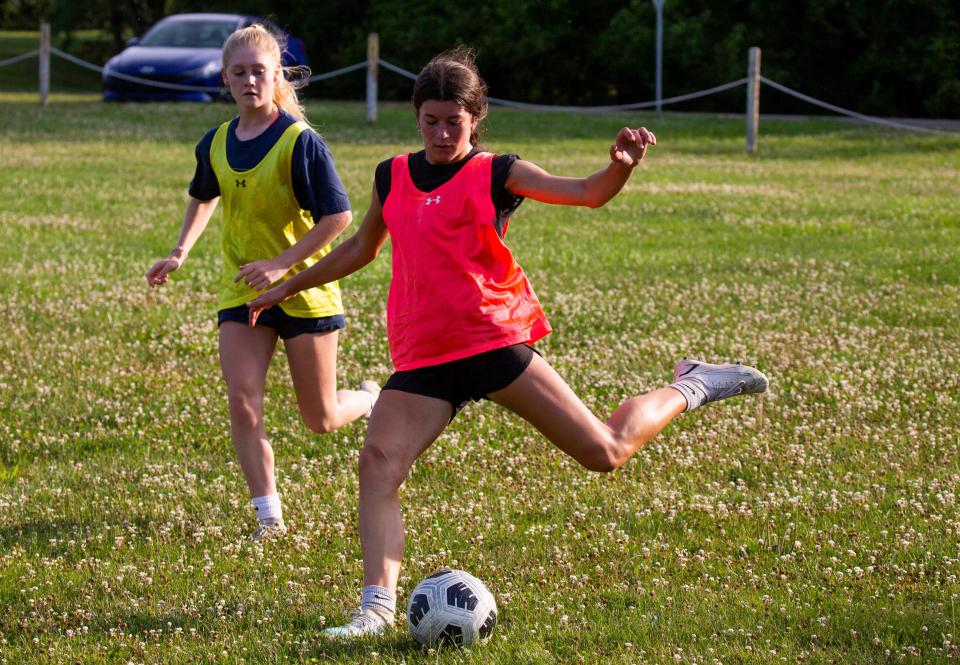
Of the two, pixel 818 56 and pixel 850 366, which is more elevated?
pixel 818 56

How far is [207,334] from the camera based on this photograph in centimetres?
968

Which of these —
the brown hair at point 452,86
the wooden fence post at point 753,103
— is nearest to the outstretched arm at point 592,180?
the brown hair at point 452,86

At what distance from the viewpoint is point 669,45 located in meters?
38.1

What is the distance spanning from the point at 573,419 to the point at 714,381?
4.17 ft

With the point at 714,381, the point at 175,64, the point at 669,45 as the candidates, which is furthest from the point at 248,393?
the point at 669,45

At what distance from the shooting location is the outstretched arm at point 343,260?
5.21 metres

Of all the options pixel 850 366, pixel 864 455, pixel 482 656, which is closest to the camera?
pixel 482 656

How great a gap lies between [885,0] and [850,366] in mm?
30353

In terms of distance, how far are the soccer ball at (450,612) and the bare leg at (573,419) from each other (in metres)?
0.67

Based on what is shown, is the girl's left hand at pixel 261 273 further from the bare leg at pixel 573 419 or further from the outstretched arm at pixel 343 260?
the bare leg at pixel 573 419

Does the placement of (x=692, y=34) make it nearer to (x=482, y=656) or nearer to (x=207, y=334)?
(x=207, y=334)

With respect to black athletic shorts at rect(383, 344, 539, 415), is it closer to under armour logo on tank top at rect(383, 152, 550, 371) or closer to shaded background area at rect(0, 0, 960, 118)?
under armour logo on tank top at rect(383, 152, 550, 371)

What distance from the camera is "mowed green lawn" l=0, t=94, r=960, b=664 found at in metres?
4.77

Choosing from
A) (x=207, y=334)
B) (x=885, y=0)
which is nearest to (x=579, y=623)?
(x=207, y=334)
